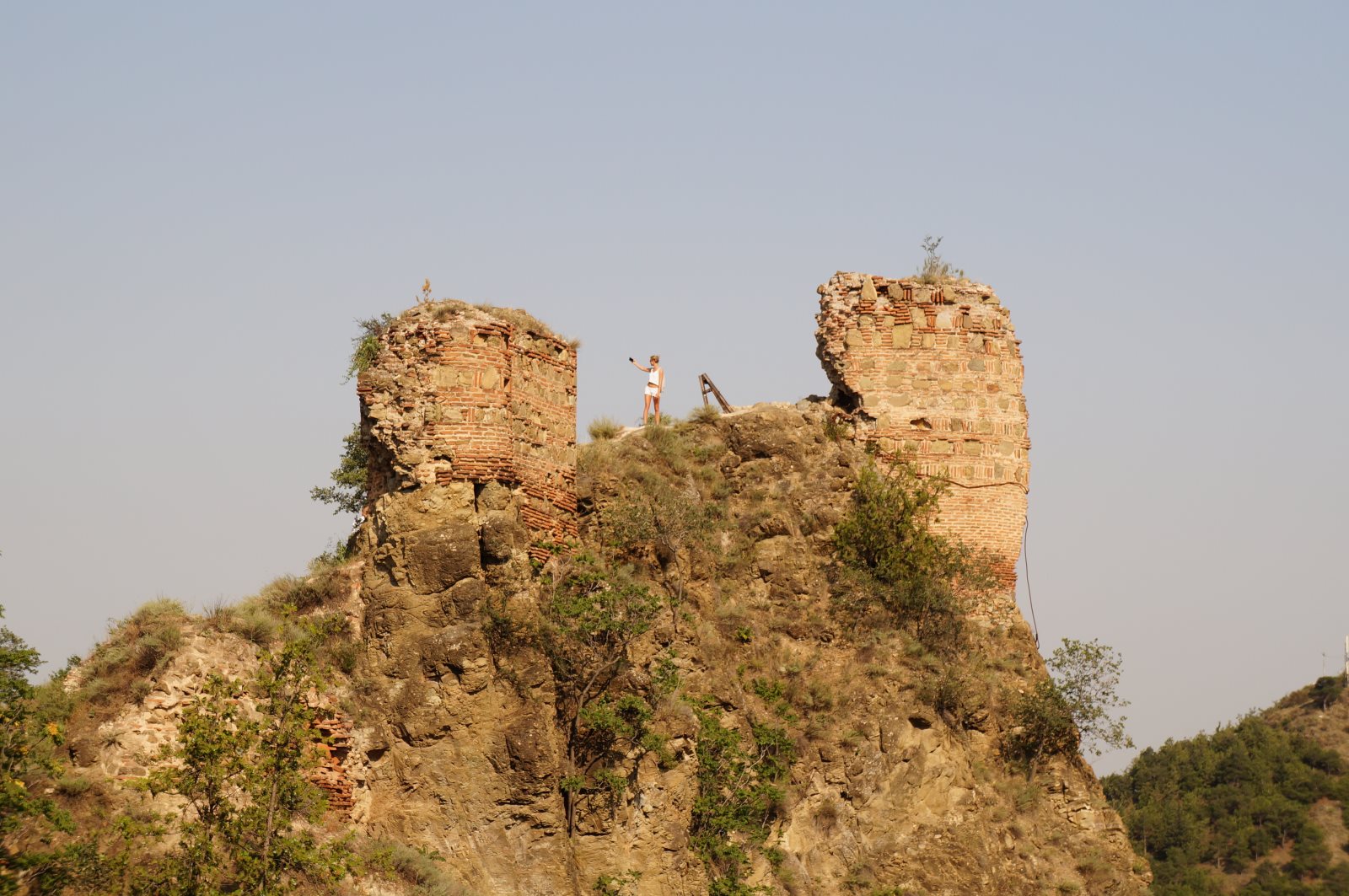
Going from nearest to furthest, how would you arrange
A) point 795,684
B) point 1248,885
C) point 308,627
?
point 308,627, point 795,684, point 1248,885

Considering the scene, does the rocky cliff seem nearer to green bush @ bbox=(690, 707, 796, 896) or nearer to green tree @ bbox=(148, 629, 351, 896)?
green bush @ bbox=(690, 707, 796, 896)

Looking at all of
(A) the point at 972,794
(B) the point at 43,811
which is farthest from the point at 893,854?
(B) the point at 43,811

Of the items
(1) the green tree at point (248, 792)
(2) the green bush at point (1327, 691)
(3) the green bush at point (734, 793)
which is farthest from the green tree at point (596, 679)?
(2) the green bush at point (1327, 691)

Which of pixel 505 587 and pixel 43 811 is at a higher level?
pixel 505 587

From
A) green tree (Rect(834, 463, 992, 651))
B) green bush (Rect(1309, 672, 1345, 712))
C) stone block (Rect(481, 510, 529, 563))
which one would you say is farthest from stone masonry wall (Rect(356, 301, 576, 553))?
green bush (Rect(1309, 672, 1345, 712))

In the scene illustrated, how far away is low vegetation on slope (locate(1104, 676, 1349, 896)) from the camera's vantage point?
58.5 meters

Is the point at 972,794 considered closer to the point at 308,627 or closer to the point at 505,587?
the point at 505,587

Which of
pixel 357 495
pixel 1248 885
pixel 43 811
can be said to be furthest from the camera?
pixel 1248 885

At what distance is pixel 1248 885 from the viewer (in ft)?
191

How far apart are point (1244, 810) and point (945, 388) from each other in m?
39.4

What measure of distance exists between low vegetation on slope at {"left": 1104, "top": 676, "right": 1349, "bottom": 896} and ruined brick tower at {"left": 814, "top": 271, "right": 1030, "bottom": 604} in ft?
109

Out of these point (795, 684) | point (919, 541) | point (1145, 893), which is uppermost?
point (919, 541)

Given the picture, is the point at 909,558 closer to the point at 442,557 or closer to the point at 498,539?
the point at 498,539

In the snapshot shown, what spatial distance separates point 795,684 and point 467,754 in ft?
14.8
